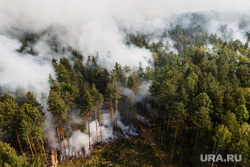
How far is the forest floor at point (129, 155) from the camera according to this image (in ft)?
101

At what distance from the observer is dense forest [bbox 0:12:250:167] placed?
2435cm

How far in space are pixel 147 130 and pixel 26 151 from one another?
32422mm

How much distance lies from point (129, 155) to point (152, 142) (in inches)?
309

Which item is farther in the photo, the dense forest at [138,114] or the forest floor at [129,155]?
the forest floor at [129,155]

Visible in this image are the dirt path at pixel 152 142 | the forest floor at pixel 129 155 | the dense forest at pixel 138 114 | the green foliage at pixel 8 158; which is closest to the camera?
the green foliage at pixel 8 158

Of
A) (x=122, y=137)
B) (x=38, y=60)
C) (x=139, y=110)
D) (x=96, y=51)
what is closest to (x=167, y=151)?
(x=122, y=137)

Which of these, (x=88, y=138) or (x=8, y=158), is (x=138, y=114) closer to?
(x=88, y=138)

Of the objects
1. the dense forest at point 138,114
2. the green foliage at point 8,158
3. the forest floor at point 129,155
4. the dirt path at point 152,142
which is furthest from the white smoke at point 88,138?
the green foliage at point 8,158

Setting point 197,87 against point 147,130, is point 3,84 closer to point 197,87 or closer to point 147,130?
point 147,130

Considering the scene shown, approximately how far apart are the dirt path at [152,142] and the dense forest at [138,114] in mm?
1384

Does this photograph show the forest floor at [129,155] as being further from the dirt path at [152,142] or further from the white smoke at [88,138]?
the white smoke at [88,138]

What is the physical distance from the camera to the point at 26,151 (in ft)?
111

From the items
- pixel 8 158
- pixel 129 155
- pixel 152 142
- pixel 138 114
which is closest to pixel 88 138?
pixel 129 155

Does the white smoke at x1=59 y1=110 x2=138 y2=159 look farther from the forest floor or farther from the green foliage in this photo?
the green foliage
